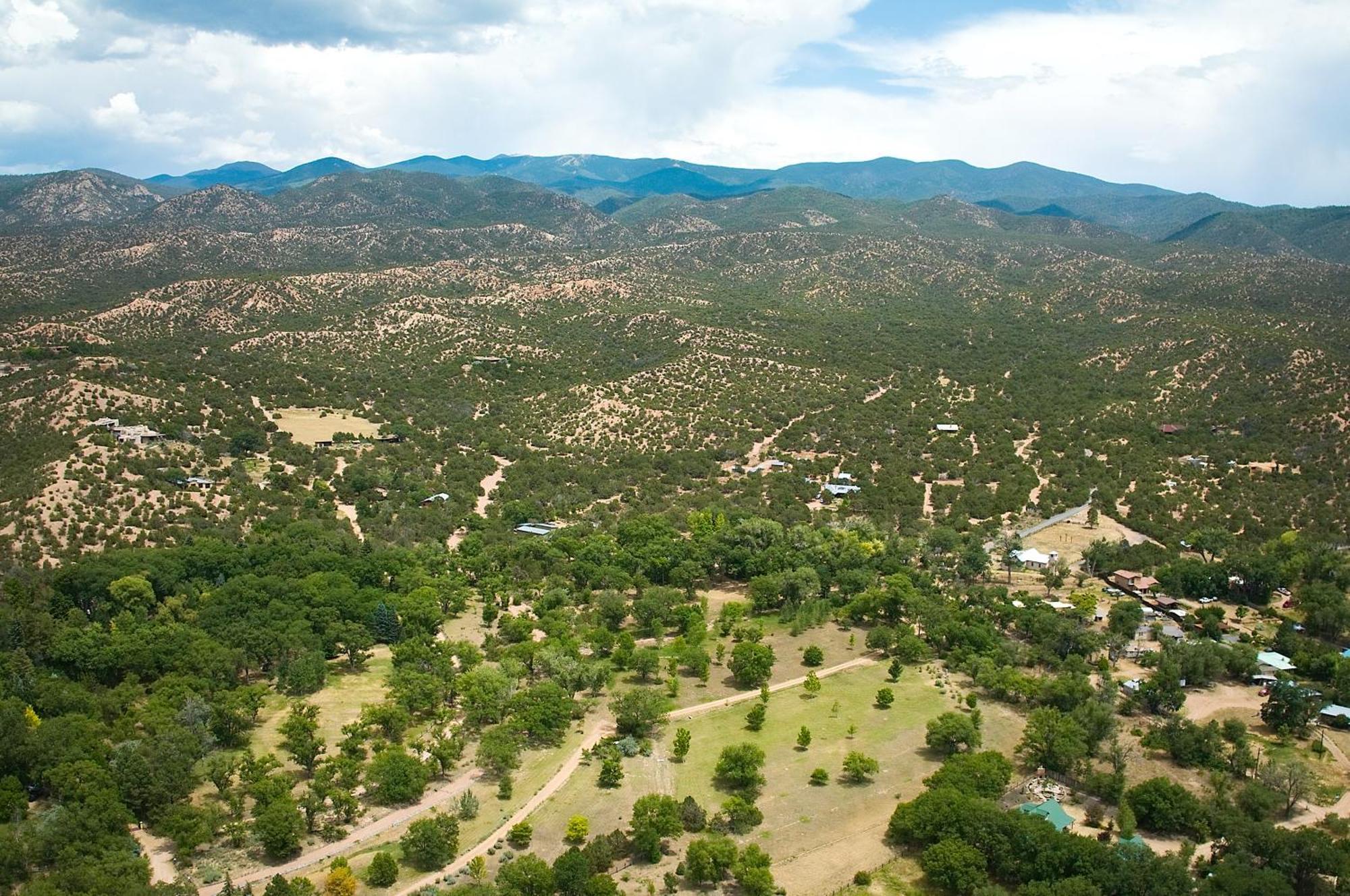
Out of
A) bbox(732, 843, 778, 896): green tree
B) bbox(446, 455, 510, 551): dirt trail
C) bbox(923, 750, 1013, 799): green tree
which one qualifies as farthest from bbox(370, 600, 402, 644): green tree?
bbox(923, 750, 1013, 799): green tree

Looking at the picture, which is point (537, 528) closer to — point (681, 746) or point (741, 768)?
point (681, 746)

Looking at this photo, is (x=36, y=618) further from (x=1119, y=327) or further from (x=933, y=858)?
(x=1119, y=327)

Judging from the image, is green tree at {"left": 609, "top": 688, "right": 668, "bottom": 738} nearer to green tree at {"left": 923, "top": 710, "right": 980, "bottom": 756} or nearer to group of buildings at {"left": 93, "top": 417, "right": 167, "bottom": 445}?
green tree at {"left": 923, "top": 710, "right": 980, "bottom": 756}

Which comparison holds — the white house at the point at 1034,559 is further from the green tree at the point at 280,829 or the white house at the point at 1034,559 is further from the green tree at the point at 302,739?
the green tree at the point at 280,829

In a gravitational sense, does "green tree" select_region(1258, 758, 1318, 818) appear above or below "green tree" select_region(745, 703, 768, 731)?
above

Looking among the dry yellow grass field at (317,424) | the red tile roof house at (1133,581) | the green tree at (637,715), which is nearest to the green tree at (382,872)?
the green tree at (637,715)

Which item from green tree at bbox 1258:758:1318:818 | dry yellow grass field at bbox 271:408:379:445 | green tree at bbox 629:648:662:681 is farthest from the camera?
dry yellow grass field at bbox 271:408:379:445

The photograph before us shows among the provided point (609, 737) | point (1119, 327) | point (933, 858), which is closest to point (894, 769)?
point (933, 858)
